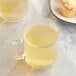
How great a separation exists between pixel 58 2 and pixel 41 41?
27cm

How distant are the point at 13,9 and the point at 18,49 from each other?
0.43ft

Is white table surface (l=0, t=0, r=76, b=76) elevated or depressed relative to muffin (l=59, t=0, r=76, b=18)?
depressed

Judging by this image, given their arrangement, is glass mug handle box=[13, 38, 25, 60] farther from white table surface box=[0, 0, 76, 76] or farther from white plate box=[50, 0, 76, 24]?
white plate box=[50, 0, 76, 24]

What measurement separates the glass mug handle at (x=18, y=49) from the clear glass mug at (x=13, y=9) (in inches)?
4.1

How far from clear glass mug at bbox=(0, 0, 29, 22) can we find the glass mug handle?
103mm

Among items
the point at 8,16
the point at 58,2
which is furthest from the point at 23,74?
the point at 58,2

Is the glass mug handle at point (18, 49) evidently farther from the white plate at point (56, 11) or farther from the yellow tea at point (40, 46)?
the white plate at point (56, 11)

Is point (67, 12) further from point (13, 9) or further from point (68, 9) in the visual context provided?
point (13, 9)

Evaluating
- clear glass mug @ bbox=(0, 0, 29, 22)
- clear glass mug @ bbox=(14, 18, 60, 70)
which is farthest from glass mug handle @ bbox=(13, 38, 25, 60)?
clear glass mug @ bbox=(0, 0, 29, 22)

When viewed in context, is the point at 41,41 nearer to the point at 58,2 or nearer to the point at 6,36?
the point at 6,36

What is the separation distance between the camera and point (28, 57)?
0.65 m

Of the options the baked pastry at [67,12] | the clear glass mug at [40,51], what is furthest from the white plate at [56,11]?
the clear glass mug at [40,51]

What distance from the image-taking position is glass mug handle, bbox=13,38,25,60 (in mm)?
692

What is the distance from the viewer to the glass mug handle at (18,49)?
0.69 metres
